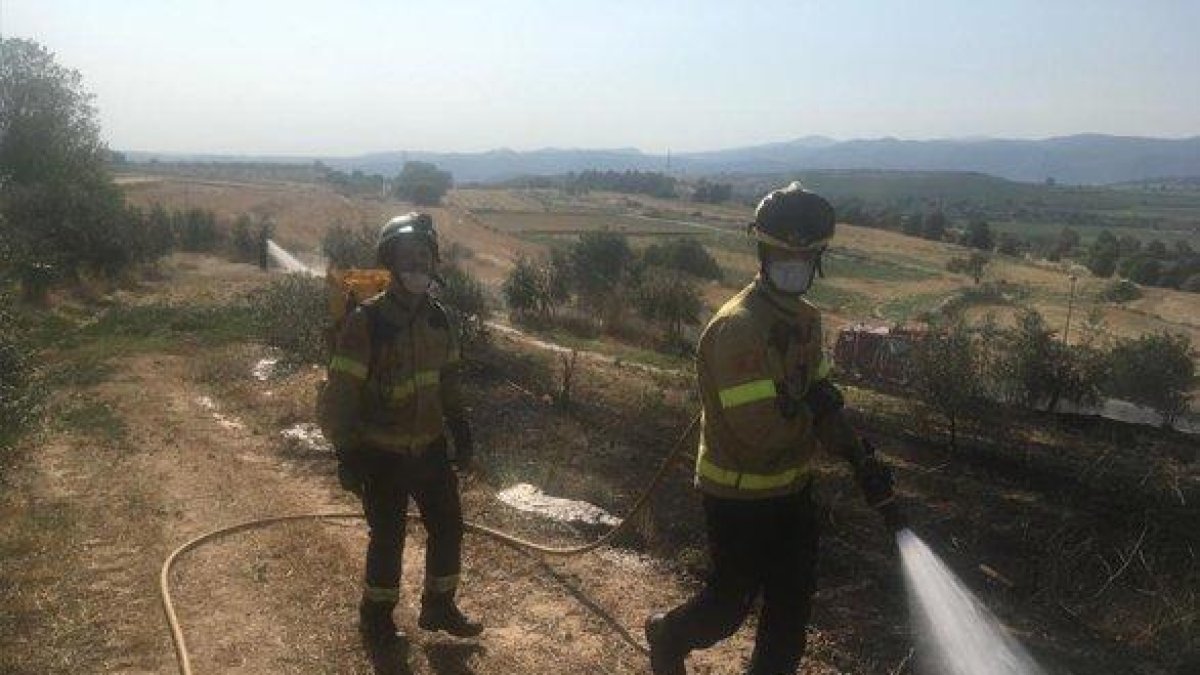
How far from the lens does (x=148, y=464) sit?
34.5 feet

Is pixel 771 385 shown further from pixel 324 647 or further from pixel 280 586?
pixel 280 586

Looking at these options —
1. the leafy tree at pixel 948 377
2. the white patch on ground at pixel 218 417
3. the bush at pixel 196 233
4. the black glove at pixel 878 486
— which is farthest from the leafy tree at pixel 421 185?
the black glove at pixel 878 486

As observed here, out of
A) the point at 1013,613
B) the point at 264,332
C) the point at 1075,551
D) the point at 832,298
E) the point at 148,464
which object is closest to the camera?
the point at 1013,613

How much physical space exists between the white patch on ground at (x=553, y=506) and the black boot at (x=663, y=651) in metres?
3.72

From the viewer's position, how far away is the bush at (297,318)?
17.8 m

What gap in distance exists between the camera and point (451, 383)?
6047 mm

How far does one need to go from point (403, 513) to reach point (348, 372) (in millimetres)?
1070

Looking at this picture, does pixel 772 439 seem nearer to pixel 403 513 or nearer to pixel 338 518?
pixel 403 513

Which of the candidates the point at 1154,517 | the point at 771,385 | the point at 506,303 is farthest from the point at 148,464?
the point at 506,303

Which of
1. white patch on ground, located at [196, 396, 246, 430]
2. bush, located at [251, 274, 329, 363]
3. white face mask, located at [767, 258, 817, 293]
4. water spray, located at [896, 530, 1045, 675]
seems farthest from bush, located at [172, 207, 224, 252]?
white face mask, located at [767, 258, 817, 293]

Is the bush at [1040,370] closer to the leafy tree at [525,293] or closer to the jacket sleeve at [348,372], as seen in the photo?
the leafy tree at [525,293]

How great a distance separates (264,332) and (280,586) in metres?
15.1

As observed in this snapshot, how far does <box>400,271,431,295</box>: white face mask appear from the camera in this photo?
546 centimetres

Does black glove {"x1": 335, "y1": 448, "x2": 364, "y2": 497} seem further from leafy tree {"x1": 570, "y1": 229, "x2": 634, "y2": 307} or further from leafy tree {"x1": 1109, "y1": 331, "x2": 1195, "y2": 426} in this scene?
leafy tree {"x1": 570, "y1": 229, "x2": 634, "y2": 307}
